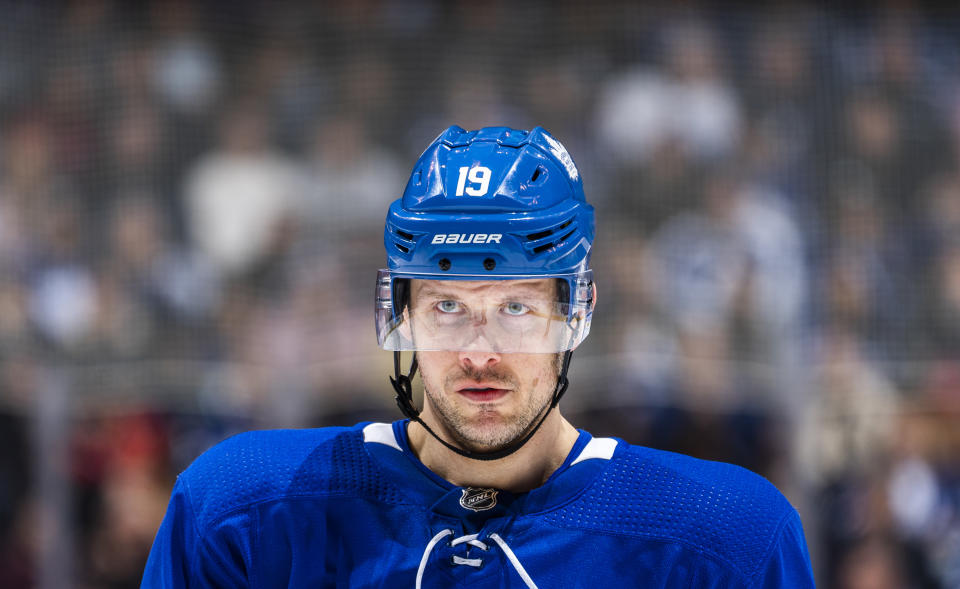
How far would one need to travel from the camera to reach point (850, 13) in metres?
4.64

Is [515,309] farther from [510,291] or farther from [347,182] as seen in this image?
[347,182]

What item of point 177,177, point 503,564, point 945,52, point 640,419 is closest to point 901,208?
point 945,52

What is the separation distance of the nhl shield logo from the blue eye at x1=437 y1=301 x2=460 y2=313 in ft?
1.00

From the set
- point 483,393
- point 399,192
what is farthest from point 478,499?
point 399,192

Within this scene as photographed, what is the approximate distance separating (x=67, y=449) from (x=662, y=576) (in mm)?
2924

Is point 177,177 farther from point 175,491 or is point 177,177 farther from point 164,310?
point 175,491

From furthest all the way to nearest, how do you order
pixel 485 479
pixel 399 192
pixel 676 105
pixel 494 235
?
pixel 676 105, pixel 399 192, pixel 485 479, pixel 494 235

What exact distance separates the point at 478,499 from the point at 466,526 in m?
0.05

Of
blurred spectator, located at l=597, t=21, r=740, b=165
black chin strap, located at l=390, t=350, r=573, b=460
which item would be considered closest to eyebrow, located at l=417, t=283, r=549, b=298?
black chin strap, located at l=390, t=350, r=573, b=460

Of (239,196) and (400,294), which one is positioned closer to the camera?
(400,294)

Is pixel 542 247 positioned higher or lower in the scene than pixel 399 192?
higher

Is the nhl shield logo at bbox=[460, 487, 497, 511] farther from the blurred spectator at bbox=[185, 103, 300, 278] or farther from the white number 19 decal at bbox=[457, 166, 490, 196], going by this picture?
the blurred spectator at bbox=[185, 103, 300, 278]

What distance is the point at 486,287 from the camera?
1753 mm

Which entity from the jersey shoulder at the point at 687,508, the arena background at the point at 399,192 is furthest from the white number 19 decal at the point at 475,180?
the arena background at the point at 399,192
